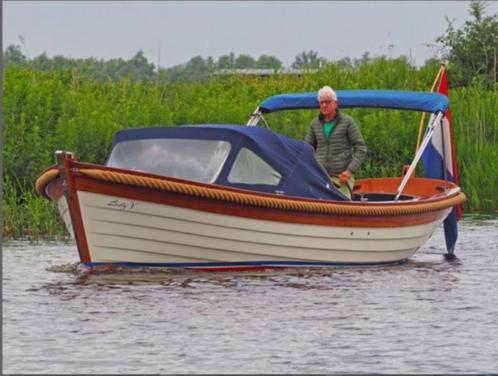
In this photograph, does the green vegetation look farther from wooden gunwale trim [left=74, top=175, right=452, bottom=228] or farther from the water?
wooden gunwale trim [left=74, top=175, right=452, bottom=228]

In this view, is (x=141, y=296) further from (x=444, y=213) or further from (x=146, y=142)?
(x=444, y=213)

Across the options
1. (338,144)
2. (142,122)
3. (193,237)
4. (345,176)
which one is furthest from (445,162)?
(142,122)

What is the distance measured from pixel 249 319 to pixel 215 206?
8.46 ft

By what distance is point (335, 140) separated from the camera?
18.8 meters

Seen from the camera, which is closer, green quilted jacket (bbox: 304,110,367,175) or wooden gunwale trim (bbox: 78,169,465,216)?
wooden gunwale trim (bbox: 78,169,465,216)

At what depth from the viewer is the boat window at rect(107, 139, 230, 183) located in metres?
16.8

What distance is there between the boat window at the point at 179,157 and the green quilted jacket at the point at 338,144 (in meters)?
2.28

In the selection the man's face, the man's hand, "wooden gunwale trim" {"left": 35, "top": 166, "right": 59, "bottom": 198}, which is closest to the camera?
"wooden gunwale trim" {"left": 35, "top": 166, "right": 59, "bottom": 198}

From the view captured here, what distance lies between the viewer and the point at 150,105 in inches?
958

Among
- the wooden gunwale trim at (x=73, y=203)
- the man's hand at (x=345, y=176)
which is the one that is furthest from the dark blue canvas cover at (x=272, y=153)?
the wooden gunwale trim at (x=73, y=203)

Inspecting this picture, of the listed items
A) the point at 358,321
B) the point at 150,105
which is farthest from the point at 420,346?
the point at 150,105

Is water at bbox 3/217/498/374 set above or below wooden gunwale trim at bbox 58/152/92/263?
below

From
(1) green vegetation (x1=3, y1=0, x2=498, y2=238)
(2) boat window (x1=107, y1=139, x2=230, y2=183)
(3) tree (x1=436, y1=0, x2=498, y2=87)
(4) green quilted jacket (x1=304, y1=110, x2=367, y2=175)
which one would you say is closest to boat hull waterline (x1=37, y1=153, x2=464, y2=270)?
(2) boat window (x1=107, y1=139, x2=230, y2=183)

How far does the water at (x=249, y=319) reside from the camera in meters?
11.8
